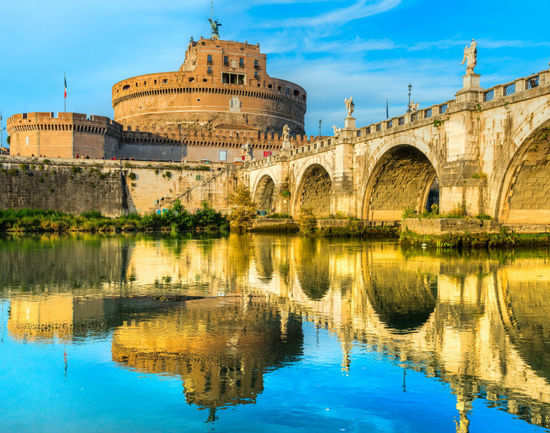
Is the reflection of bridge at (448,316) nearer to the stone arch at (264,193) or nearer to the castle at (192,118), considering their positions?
the stone arch at (264,193)

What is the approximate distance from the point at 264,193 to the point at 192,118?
26097 millimetres

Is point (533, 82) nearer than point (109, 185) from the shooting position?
Yes

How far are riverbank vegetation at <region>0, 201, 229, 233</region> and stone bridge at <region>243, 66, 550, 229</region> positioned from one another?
45.4 ft

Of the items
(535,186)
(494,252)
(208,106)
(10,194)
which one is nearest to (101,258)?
(494,252)

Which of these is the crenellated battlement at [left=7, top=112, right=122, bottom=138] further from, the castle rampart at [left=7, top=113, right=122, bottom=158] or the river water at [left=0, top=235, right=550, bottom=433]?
the river water at [left=0, top=235, right=550, bottom=433]

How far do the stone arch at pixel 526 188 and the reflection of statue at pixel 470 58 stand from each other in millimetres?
4168

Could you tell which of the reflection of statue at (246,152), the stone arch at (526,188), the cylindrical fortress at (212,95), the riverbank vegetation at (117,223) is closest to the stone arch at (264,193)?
the riverbank vegetation at (117,223)

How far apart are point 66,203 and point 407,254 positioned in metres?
41.5

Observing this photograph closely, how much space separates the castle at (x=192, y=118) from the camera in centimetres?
6066

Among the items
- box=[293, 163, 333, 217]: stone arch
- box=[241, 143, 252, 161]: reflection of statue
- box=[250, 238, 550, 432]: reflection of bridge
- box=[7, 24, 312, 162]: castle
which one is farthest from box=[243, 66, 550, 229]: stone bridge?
box=[7, 24, 312, 162]: castle

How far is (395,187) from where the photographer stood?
1308 inches

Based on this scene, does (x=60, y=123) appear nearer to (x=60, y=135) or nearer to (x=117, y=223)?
(x=60, y=135)

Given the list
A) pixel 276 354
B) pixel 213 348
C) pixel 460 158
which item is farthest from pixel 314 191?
pixel 276 354

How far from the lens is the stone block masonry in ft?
166
